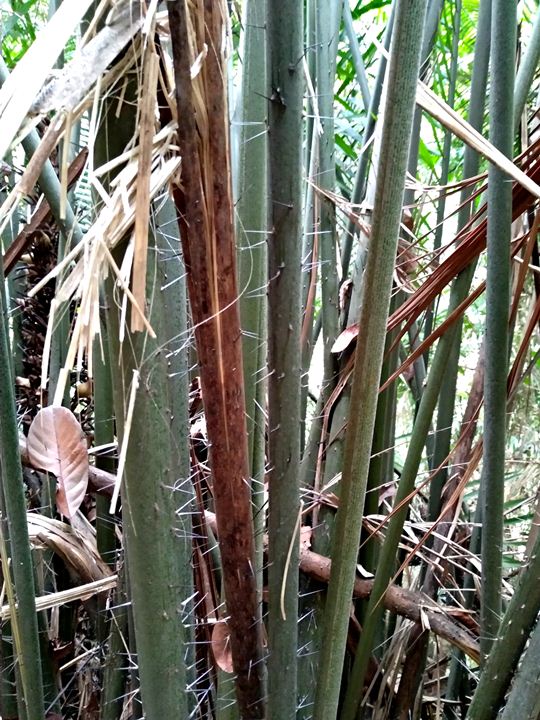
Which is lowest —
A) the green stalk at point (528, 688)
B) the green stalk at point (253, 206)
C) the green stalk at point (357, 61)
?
the green stalk at point (528, 688)

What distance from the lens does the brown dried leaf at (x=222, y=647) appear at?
0.57 m

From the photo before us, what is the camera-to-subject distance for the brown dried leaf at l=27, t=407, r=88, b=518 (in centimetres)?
69

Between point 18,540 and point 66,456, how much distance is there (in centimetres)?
12

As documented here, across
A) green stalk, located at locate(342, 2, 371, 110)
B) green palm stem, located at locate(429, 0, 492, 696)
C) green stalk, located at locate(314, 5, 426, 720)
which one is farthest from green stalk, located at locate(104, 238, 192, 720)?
green stalk, located at locate(342, 2, 371, 110)

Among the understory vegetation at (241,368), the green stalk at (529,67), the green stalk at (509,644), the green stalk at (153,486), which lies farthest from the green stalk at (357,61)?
the green stalk at (509,644)

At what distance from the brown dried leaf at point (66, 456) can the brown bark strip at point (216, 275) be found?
0.89 ft

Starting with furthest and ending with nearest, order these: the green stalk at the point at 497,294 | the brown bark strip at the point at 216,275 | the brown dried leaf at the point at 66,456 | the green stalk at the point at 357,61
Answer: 1. the green stalk at the point at 357,61
2. the brown dried leaf at the point at 66,456
3. the green stalk at the point at 497,294
4. the brown bark strip at the point at 216,275

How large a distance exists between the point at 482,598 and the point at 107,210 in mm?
451

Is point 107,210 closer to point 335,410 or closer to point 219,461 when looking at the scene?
point 219,461

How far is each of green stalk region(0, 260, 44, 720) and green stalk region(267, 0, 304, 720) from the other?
206mm

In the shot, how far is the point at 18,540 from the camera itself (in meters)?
0.59

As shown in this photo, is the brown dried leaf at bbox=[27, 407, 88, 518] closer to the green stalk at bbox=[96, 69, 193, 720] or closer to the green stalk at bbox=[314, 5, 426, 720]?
the green stalk at bbox=[96, 69, 193, 720]

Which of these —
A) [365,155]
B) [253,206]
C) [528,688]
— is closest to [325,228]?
[365,155]

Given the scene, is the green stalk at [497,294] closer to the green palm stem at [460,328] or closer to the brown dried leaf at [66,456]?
the green palm stem at [460,328]
